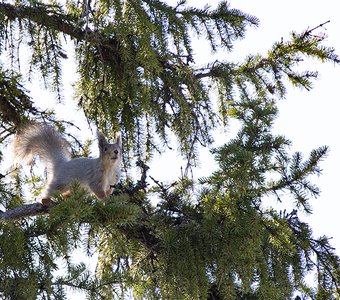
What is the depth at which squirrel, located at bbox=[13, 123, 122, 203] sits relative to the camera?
3807 mm

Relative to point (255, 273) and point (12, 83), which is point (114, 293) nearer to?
point (255, 273)

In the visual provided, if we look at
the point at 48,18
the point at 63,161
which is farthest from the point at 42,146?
the point at 48,18

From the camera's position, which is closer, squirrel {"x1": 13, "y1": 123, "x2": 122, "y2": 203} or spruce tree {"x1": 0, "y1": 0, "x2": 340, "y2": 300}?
spruce tree {"x1": 0, "y1": 0, "x2": 340, "y2": 300}

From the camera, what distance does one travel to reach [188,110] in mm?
3266

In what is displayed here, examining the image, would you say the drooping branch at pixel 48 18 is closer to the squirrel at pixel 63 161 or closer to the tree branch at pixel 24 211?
the squirrel at pixel 63 161

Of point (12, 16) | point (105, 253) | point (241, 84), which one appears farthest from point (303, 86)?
point (12, 16)

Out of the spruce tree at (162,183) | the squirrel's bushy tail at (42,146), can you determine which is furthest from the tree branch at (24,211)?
the squirrel's bushy tail at (42,146)

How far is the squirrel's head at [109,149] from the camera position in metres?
3.70

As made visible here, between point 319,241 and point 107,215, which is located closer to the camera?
point 107,215

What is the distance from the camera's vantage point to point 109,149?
12.3 feet

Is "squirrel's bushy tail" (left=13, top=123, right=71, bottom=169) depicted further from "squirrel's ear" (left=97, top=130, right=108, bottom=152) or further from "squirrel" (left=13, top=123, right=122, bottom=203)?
"squirrel's ear" (left=97, top=130, right=108, bottom=152)

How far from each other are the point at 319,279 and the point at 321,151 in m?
0.56

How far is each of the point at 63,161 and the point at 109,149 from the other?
373 mm

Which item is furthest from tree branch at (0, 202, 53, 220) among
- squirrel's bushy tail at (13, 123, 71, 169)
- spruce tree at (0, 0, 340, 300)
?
squirrel's bushy tail at (13, 123, 71, 169)
